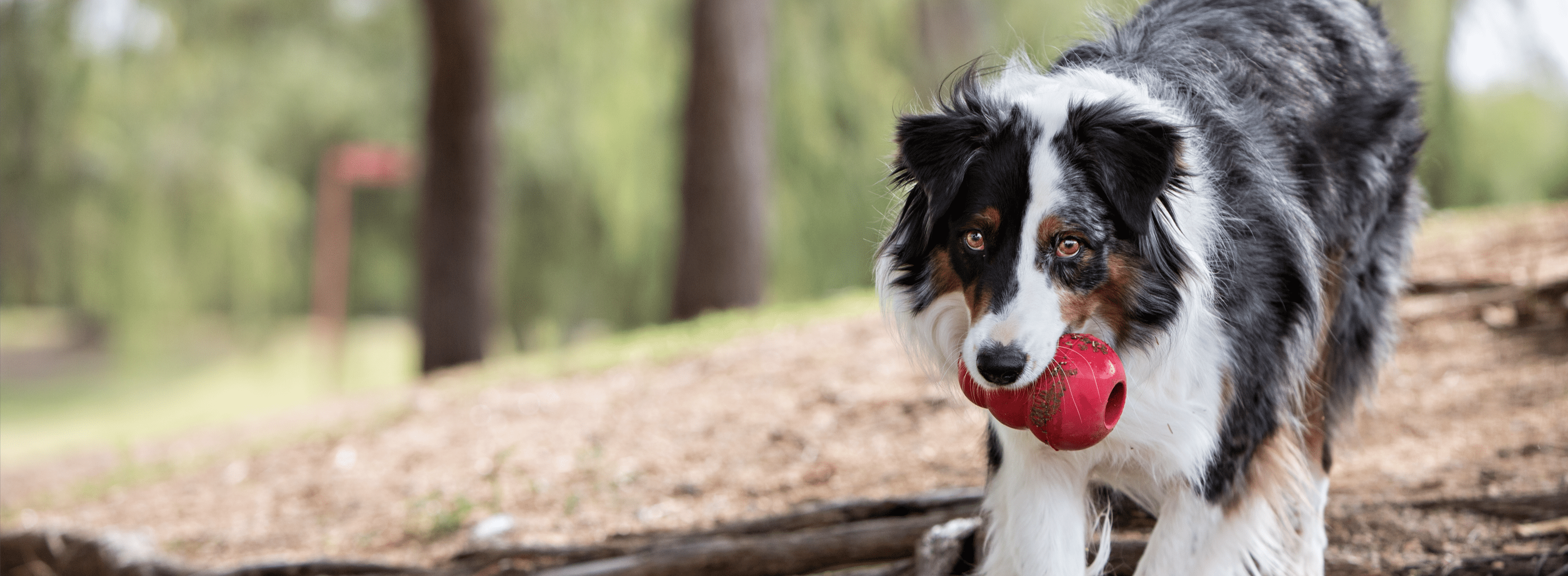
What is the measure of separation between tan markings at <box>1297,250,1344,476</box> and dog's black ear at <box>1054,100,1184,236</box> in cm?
102

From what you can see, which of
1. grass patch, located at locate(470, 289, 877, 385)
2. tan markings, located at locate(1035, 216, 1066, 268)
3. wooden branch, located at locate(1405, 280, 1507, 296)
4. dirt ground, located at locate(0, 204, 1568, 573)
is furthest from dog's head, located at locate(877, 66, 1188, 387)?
grass patch, located at locate(470, 289, 877, 385)

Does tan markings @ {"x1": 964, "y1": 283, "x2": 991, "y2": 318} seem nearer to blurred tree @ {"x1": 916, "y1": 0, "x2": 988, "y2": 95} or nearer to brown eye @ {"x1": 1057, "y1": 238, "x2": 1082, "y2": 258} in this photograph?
brown eye @ {"x1": 1057, "y1": 238, "x2": 1082, "y2": 258}

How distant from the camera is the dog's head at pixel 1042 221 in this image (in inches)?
85.4

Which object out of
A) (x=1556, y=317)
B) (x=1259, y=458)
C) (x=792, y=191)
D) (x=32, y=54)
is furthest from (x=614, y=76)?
(x=1259, y=458)

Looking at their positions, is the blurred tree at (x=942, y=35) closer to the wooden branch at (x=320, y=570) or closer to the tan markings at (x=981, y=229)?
the wooden branch at (x=320, y=570)

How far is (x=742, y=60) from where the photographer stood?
8.62m

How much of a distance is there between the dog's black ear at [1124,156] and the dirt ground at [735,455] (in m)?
0.72

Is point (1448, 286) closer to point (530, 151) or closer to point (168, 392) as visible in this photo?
point (530, 151)

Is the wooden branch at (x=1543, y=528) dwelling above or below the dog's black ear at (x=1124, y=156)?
below

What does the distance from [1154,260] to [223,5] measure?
11.9m

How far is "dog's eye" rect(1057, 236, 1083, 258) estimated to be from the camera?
2.22 m

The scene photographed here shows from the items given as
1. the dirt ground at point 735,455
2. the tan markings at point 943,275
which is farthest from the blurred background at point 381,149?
the tan markings at point 943,275

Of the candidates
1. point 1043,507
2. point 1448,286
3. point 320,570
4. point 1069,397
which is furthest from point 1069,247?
point 1448,286

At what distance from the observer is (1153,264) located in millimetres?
2322
